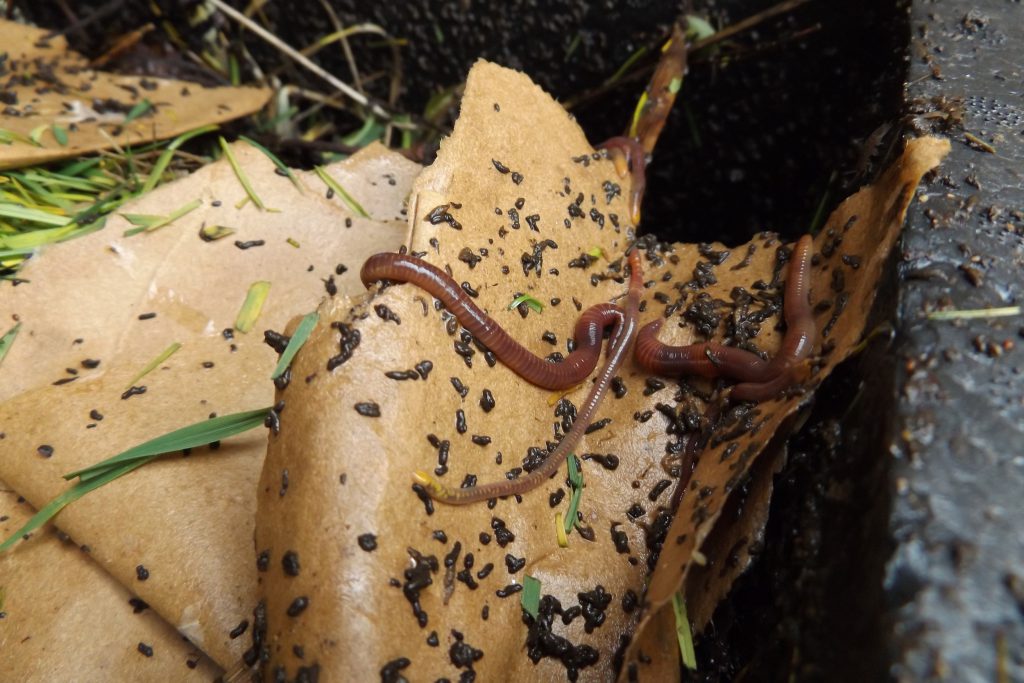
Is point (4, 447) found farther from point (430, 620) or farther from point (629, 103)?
point (629, 103)

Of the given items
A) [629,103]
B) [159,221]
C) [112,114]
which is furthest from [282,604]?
[629,103]

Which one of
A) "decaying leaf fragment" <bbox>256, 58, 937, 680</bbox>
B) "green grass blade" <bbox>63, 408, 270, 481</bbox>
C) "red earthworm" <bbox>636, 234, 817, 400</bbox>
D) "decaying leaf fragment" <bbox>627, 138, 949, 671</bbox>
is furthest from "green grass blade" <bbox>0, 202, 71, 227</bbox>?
"decaying leaf fragment" <bbox>627, 138, 949, 671</bbox>

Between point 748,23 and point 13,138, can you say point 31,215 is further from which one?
point 748,23

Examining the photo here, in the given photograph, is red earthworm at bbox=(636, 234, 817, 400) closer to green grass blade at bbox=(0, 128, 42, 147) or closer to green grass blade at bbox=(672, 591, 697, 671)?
green grass blade at bbox=(672, 591, 697, 671)

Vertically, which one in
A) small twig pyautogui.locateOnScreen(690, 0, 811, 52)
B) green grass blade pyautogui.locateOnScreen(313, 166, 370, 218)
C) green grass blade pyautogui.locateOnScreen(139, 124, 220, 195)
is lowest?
green grass blade pyautogui.locateOnScreen(139, 124, 220, 195)

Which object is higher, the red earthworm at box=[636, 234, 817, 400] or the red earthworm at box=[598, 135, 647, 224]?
the red earthworm at box=[598, 135, 647, 224]

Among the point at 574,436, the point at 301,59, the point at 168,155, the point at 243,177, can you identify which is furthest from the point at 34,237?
the point at 574,436
